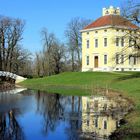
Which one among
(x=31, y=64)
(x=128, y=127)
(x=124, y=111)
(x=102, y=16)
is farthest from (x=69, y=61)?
(x=128, y=127)

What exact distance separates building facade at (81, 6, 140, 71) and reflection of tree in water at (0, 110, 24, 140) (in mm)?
42521

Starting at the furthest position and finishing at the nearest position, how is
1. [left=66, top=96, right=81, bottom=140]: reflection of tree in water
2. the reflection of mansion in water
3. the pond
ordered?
the reflection of mansion in water, the pond, [left=66, top=96, right=81, bottom=140]: reflection of tree in water

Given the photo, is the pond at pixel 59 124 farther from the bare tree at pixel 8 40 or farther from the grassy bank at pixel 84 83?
the bare tree at pixel 8 40

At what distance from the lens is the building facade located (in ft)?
211

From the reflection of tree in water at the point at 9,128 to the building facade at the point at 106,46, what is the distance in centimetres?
4252

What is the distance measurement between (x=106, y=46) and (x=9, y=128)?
4864 cm

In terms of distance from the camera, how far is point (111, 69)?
64.4 m

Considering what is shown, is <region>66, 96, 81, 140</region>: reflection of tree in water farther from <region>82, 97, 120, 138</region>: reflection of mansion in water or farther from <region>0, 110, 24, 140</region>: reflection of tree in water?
<region>0, 110, 24, 140</region>: reflection of tree in water

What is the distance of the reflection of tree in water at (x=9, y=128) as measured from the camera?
16344mm

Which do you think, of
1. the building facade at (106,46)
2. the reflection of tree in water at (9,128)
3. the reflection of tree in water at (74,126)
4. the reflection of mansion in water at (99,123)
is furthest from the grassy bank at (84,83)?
the reflection of tree in water at (9,128)

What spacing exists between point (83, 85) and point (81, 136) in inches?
1339

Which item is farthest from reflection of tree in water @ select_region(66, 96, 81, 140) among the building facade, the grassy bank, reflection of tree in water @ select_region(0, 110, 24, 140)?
the building facade

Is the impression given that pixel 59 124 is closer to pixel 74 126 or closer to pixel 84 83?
pixel 74 126

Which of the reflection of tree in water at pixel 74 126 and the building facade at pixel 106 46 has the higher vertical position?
the building facade at pixel 106 46
